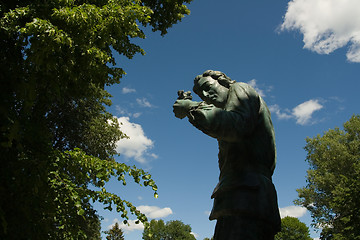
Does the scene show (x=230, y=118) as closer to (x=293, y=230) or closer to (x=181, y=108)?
(x=181, y=108)

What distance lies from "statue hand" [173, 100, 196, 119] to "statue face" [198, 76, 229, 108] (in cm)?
29

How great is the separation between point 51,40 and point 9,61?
1.46 meters

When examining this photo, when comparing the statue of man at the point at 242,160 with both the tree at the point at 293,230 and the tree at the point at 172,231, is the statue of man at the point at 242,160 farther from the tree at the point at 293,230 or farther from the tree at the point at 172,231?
the tree at the point at 172,231

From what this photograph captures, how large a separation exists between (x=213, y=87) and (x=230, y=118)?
576 millimetres

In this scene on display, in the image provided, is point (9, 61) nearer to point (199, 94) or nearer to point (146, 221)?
point (146, 221)

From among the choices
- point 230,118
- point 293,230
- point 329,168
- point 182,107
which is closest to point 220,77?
point 182,107

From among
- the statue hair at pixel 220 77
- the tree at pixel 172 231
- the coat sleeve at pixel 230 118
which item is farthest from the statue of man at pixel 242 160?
the tree at pixel 172 231

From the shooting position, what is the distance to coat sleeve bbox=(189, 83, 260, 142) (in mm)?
1930

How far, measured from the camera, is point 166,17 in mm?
11344

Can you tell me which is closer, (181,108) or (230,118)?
(230,118)

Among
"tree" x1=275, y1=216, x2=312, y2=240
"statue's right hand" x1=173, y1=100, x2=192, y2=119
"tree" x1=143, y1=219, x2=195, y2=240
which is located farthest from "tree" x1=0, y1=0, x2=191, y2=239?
"tree" x1=143, y1=219, x2=195, y2=240

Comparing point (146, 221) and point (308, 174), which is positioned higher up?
point (308, 174)

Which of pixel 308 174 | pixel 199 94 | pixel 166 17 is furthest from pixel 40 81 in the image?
pixel 308 174

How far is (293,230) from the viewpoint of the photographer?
44.8 metres
